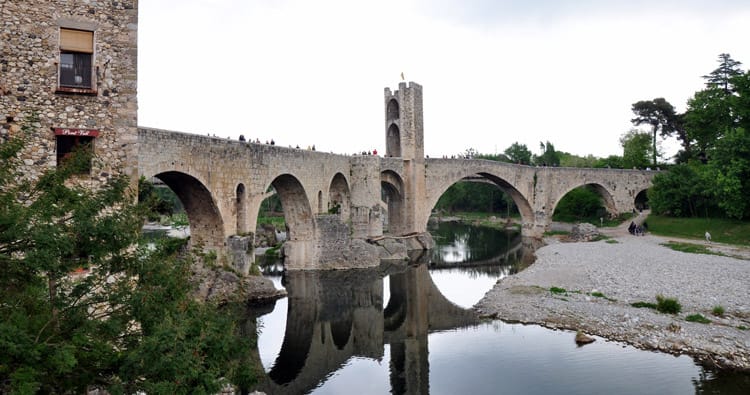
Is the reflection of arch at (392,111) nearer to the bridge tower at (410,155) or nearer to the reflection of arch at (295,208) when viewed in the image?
the bridge tower at (410,155)

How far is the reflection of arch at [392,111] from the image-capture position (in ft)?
107

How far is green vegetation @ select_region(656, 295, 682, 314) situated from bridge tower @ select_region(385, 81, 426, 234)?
17843 millimetres

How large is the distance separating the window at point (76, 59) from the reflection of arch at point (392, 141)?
2683cm

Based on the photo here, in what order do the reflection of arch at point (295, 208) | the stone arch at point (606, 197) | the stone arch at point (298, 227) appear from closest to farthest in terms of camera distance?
the reflection of arch at point (295, 208) < the stone arch at point (298, 227) < the stone arch at point (606, 197)

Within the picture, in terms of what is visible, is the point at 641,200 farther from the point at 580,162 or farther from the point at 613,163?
the point at 580,162

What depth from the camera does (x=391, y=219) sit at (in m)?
32.5

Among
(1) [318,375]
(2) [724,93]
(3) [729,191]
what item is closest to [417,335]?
(1) [318,375]

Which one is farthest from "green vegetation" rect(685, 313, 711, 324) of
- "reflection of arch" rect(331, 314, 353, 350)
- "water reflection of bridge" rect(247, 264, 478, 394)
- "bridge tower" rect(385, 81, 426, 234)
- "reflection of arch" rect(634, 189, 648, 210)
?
"reflection of arch" rect(634, 189, 648, 210)

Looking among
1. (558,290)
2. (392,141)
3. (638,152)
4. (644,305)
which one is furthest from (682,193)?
(644,305)

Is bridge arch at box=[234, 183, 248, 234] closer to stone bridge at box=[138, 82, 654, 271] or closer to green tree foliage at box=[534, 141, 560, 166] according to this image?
stone bridge at box=[138, 82, 654, 271]

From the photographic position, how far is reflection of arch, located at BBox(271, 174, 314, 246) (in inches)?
871

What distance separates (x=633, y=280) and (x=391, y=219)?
16.5 meters

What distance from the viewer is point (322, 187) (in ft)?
78.4

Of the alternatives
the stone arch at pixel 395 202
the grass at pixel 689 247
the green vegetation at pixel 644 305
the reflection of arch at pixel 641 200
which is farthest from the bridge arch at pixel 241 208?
the reflection of arch at pixel 641 200
